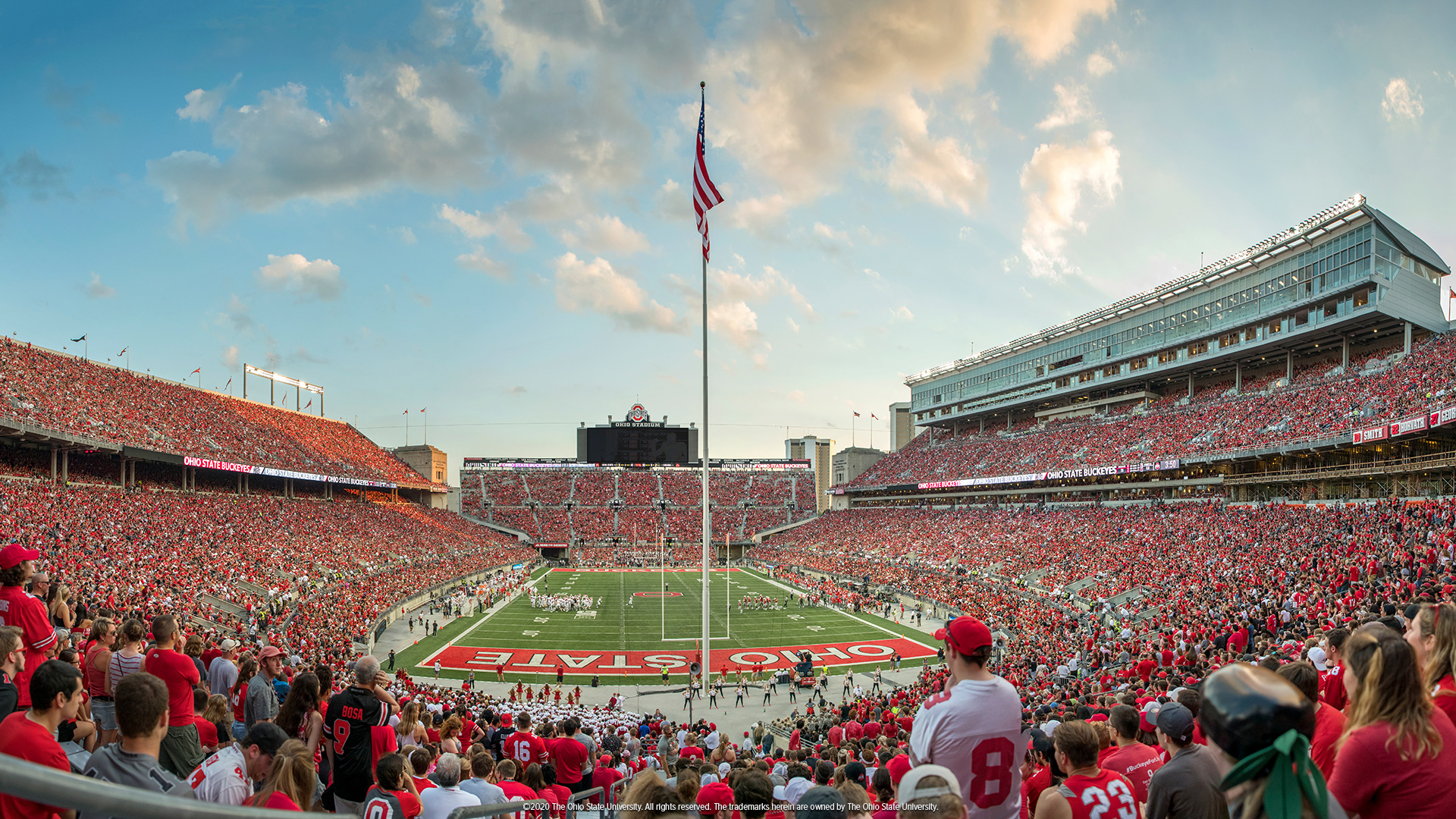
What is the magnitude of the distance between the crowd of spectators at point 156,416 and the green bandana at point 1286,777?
43108 millimetres

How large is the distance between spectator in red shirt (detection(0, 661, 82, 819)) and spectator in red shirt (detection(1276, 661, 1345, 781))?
5603mm

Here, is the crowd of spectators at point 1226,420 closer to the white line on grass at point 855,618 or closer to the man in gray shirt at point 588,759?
the white line on grass at point 855,618

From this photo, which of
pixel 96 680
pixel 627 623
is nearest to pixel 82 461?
pixel 627 623

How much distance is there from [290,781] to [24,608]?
16.3 feet

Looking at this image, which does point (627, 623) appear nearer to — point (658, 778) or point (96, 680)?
point (96, 680)

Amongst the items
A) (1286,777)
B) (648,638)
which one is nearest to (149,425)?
(648,638)

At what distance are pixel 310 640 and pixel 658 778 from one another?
80.4 ft

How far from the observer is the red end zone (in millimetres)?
27375

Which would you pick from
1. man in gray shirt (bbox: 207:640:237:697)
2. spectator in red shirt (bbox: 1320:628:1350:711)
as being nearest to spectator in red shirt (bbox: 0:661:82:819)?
man in gray shirt (bbox: 207:640:237:697)

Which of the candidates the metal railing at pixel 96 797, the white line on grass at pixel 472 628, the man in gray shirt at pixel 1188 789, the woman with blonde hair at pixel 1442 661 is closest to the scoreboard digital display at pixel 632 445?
the white line on grass at pixel 472 628

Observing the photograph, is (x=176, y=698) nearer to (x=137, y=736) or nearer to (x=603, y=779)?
(x=137, y=736)

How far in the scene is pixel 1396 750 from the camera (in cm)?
279

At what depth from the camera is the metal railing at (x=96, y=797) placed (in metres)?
1.35

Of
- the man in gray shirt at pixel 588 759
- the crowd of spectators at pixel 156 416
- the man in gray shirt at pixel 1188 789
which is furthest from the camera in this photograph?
the crowd of spectators at pixel 156 416
